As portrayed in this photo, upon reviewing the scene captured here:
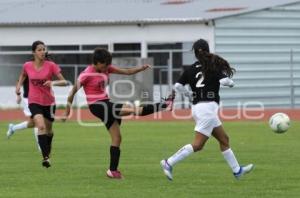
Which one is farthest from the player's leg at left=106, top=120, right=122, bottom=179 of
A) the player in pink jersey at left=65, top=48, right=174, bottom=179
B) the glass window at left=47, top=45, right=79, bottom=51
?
the glass window at left=47, top=45, right=79, bottom=51

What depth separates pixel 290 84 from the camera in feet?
133

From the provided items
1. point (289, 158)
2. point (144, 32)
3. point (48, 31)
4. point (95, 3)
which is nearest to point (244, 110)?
point (144, 32)

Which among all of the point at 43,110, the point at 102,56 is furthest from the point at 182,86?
the point at 43,110

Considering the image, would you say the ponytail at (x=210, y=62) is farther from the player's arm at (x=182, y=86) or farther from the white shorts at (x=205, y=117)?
the white shorts at (x=205, y=117)

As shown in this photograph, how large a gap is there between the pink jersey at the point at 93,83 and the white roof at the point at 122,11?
1013 inches

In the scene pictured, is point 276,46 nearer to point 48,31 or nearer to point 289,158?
point 48,31

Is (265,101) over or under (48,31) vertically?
under

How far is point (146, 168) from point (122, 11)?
30.0m

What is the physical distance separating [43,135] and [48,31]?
28.1 meters

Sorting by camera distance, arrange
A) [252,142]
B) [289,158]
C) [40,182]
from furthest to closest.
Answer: [252,142] → [289,158] → [40,182]

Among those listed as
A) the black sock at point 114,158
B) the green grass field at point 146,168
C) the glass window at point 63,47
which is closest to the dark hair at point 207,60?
the green grass field at point 146,168

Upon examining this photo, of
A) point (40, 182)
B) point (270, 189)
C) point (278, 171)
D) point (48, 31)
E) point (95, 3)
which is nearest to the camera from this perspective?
point (270, 189)

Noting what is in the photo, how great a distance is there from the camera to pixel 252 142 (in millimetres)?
21875

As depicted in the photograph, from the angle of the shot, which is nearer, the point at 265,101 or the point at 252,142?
the point at 252,142
